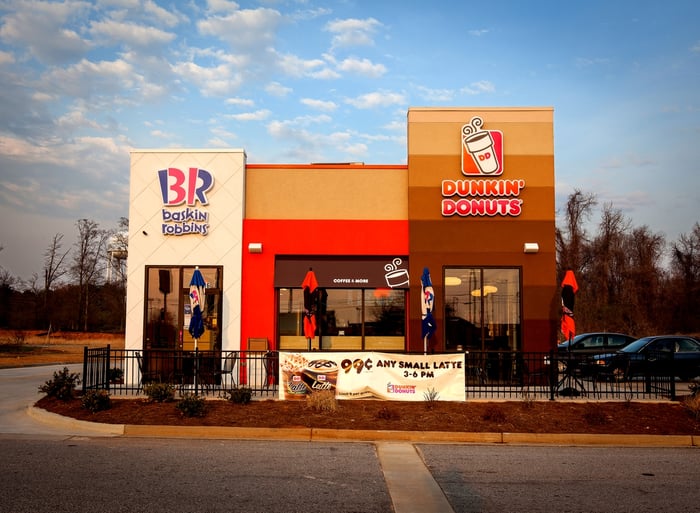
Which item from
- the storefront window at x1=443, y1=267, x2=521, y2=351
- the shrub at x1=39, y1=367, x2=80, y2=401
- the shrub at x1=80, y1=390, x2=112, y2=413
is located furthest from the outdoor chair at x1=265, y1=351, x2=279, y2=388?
the storefront window at x1=443, y1=267, x2=521, y2=351

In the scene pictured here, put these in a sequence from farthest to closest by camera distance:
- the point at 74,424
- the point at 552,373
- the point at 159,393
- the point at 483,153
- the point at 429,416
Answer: the point at 483,153 < the point at 552,373 < the point at 159,393 < the point at 429,416 < the point at 74,424

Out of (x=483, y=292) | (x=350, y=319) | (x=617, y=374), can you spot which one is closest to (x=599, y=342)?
(x=483, y=292)

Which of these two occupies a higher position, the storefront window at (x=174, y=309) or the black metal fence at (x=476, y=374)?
the storefront window at (x=174, y=309)

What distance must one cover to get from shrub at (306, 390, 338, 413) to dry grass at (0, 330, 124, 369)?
2041 cm

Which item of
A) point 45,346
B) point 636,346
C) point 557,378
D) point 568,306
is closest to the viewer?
point 557,378

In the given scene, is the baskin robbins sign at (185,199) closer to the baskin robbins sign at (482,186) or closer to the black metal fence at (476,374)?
the black metal fence at (476,374)

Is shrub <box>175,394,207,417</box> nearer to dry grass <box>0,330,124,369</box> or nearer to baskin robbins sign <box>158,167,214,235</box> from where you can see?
baskin robbins sign <box>158,167,214,235</box>

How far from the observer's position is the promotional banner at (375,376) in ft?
47.8

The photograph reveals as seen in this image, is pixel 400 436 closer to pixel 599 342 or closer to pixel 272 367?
pixel 272 367

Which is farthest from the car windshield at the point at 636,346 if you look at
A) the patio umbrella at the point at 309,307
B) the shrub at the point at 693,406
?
the patio umbrella at the point at 309,307

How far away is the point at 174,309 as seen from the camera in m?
19.1

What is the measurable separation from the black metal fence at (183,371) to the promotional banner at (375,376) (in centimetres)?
89

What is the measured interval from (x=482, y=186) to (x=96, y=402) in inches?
477

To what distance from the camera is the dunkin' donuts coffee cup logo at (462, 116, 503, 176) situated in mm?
19281
